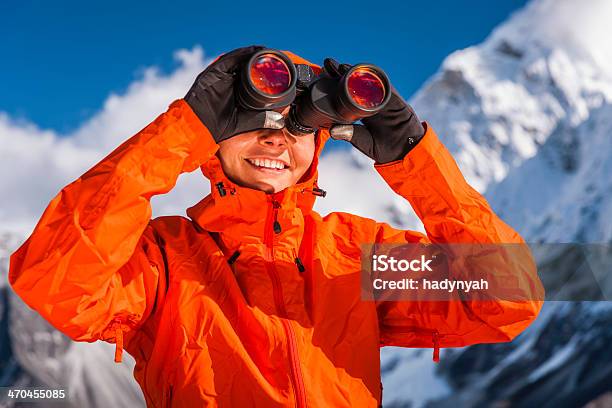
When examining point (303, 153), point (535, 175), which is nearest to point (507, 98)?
point (535, 175)

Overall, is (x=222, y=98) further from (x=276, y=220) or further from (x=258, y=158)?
(x=276, y=220)

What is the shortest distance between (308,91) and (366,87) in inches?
8.9

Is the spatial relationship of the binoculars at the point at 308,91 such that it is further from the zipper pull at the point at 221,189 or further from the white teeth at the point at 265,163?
the zipper pull at the point at 221,189

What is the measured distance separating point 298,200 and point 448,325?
783 millimetres

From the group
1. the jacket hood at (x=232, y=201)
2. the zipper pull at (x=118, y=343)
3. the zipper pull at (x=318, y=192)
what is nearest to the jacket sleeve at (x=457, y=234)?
the zipper pull at (x=318, y=192)

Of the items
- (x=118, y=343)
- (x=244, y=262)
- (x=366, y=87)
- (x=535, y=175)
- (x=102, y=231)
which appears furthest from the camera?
(x=535, y=175)

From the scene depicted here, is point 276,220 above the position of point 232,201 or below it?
below

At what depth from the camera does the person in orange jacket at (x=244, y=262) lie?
2518 mm

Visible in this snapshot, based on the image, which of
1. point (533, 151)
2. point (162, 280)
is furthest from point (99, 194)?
point (533, 151)

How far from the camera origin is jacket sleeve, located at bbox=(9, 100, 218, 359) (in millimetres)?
2459

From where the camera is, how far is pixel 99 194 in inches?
98.8

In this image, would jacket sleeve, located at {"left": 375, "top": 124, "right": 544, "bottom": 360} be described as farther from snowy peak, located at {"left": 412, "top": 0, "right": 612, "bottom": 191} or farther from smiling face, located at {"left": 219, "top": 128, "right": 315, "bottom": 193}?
snowy peak, located at {"left": 412, "top": 0, "right": 612, "bottom": 191}

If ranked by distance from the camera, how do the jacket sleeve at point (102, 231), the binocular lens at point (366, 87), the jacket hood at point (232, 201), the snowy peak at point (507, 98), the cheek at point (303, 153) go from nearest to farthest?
the jacket sleeve at point (102, 231) → the binocular lens at point (366, 87) → the jacket hood at point (232, 201) → the cheek at point (303, 153) → the snowy peak at point (507, 98)

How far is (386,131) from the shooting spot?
2.99 metres
